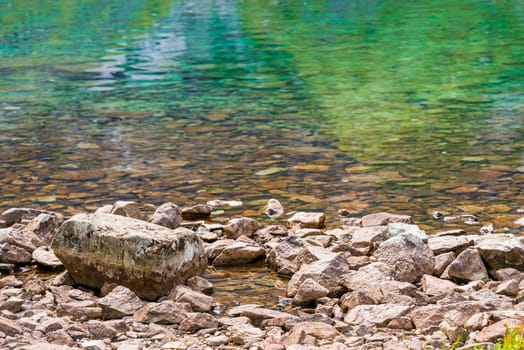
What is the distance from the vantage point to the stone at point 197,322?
25.0 feet

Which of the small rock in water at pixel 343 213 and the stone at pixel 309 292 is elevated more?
the stone at pixel 309 292

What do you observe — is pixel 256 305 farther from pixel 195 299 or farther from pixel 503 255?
pixel 503 255

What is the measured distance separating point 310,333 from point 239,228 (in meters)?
3.28

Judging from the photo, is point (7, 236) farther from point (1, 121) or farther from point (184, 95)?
point (184, 95)

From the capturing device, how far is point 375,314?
24.9 feet

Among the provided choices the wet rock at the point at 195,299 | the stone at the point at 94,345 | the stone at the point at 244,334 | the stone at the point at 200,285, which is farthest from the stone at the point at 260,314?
the stone at the point at 94,345

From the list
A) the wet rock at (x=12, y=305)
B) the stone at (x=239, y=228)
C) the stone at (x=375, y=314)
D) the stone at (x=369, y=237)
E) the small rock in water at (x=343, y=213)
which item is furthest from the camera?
the small rock in water at (x=343, y=213)

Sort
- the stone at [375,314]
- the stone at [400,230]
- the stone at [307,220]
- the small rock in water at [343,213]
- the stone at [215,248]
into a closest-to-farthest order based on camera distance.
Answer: the stone at [375,314] → the stone at [400,230] → the stone at [215,248] → the stone at [307,220] → the small rock in water at [343,213]

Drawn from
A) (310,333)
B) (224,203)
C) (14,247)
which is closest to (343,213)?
(224,203)

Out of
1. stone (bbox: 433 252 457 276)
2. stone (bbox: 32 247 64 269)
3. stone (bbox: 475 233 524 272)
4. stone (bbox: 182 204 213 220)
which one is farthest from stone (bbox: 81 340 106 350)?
stone (bbox: 182 204 213 220)

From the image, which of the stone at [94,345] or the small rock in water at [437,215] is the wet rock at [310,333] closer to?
the stone at [94,345]

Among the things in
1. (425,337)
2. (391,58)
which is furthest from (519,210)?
(391,58)

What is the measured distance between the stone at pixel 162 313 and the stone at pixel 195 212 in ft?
12.2

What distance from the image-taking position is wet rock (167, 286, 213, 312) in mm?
8211
